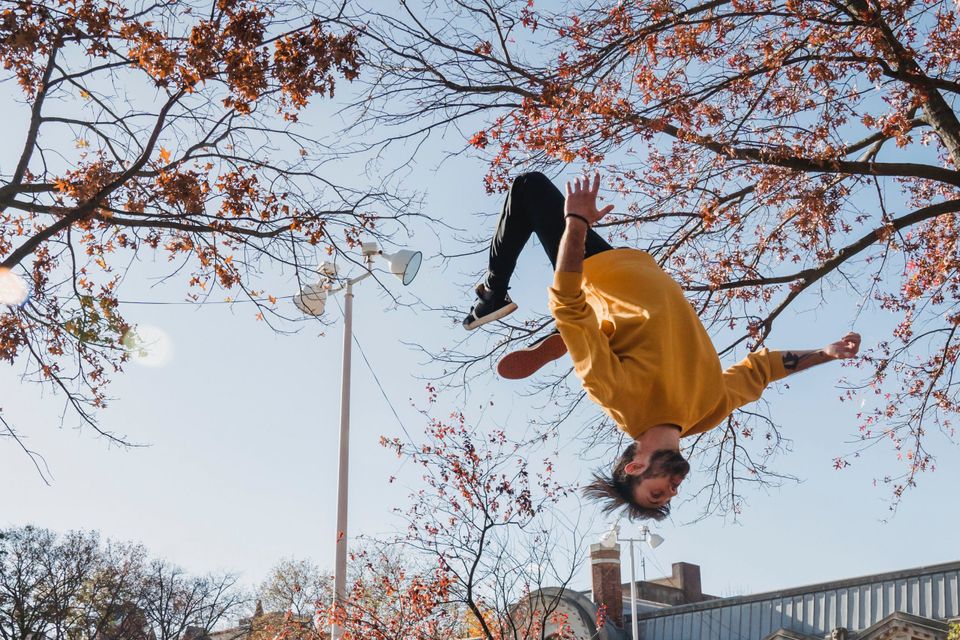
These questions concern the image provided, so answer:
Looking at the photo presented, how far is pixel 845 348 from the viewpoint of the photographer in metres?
4.89

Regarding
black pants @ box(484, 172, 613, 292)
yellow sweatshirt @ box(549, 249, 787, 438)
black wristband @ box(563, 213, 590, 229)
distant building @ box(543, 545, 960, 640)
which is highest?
black pants @ box(484, 172, 613, 292)

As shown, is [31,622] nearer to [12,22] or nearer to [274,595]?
[274,595]

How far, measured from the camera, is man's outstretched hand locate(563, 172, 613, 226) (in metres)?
4.11

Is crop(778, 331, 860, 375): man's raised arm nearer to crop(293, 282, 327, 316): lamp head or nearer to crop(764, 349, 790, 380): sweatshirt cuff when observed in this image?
crop(764, 349, 790, 380): sweatshirt cuff

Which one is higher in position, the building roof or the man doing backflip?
the man doing backflip

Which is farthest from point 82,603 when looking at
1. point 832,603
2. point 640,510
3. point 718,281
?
point 640,510

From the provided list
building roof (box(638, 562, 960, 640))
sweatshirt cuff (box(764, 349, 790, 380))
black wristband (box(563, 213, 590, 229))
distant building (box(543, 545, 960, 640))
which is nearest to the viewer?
black wristband (box(563, 213, 590, 229))

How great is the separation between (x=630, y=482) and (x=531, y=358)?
2.81 ft

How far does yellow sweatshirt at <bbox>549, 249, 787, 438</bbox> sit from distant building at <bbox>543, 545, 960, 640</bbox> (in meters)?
19.0

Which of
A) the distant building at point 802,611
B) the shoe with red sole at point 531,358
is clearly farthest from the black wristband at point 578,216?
the distant building at point 802,611

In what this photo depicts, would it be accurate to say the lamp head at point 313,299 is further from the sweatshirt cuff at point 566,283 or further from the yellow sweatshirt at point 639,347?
the sweatshirt cuff at point 566,283

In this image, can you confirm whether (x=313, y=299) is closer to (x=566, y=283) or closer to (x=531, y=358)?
(x=531, y=358)

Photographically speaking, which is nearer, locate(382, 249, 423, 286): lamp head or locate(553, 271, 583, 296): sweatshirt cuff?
locate(553, 271, 583, 296): sweatshirt cuff

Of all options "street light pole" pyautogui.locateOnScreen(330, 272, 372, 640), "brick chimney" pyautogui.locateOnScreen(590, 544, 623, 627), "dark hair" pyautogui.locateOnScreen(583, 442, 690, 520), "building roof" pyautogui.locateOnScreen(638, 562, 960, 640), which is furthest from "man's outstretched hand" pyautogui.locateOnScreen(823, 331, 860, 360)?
"brick chimney" pyautogui.locateOnScreen(590, 544, 623, 627)
